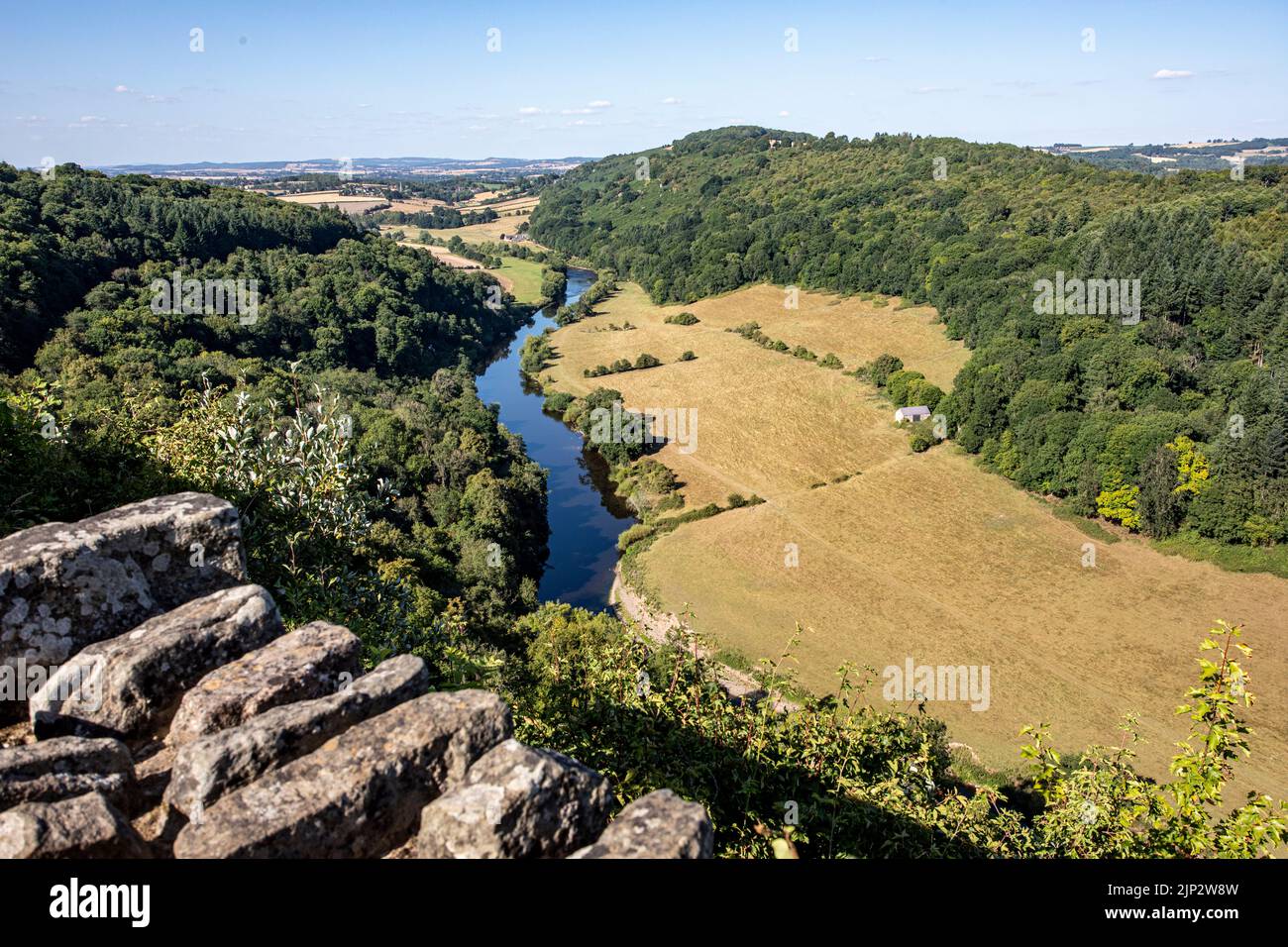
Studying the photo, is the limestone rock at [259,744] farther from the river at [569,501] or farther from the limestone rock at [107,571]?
the river at [569,501]

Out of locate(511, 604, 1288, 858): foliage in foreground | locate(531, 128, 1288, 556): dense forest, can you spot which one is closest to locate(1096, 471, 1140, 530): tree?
locate(531, 128, 1288, 556): dense forest

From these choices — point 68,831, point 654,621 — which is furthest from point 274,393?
point 68,831

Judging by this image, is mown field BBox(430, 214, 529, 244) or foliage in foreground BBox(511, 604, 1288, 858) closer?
foliage in foreground BBox(511, 604, 1288, 858)

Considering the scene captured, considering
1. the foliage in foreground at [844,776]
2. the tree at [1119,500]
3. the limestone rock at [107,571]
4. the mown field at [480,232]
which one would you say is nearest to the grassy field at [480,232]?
the mown field at [480,232]

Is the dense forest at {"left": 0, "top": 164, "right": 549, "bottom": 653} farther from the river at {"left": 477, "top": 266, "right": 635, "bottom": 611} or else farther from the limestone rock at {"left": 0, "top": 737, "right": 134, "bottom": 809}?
the limestone rock at {"left": 0, "top": 737, "right": 134, "bottom": 809}

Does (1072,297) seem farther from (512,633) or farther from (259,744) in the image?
(259,744)

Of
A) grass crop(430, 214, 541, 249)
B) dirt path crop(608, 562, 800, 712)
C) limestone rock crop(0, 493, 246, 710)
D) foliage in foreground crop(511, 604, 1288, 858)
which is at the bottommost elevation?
dirt path crop(608, 562, 800, 712)
